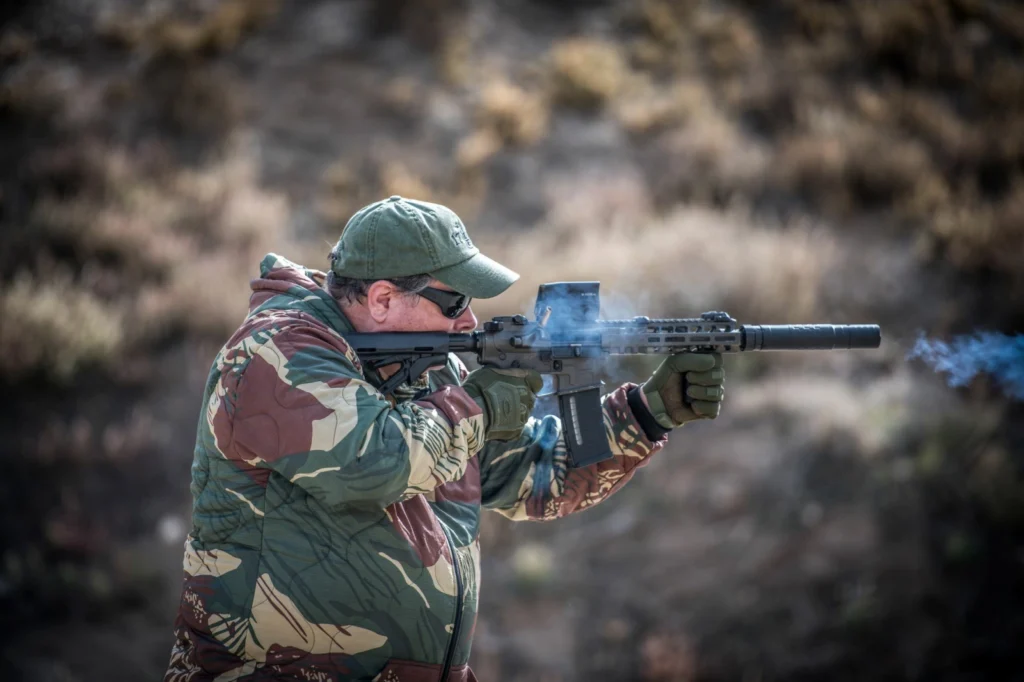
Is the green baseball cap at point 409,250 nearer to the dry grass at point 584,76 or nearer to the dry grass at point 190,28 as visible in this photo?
the dry grass at point 584,76

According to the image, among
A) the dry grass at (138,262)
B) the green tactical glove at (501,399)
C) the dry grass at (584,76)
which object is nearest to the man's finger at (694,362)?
the green tactical glove at (501,399)

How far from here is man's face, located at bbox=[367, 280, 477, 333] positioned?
3.15m

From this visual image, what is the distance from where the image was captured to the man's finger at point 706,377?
3.51m

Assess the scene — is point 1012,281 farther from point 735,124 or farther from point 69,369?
point 69,369

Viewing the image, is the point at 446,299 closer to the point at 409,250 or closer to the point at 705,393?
the point at 409,250

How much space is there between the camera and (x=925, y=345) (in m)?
4.07

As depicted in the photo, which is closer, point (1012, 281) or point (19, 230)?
point (1012, 281)

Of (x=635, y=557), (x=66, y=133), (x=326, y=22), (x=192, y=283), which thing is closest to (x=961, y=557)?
(x=635, y=557)

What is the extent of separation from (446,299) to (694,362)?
38.2 inches

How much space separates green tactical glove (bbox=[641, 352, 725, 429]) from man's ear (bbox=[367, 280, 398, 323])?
1.04 meters

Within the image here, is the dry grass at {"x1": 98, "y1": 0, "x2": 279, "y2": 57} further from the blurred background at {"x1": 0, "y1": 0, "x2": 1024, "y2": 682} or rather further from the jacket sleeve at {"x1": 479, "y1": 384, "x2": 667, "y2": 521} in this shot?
the jacket sleeve at {"x1": 479, "y1": 384, "x2": 667, "y2": 521}

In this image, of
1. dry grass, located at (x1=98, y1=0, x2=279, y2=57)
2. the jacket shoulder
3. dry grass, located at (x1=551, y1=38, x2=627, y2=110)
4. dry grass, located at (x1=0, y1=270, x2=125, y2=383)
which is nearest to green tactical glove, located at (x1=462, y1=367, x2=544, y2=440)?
the jacket shoulder

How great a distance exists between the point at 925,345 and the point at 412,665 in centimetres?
255

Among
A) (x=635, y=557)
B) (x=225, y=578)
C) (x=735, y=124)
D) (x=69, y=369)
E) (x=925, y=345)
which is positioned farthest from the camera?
(x=735, y=124)
